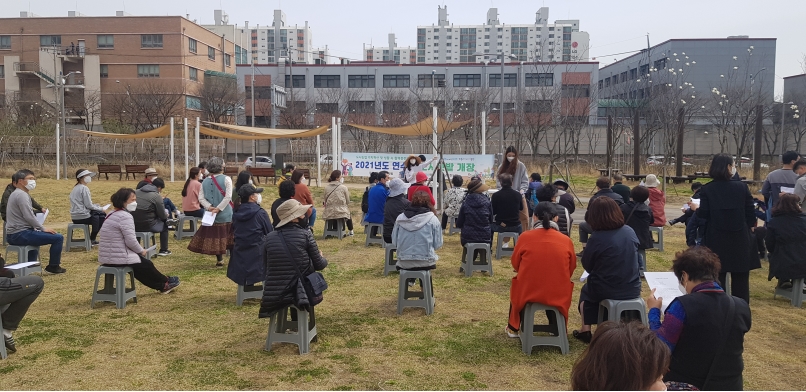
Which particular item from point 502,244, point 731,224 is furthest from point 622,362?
point 502,244

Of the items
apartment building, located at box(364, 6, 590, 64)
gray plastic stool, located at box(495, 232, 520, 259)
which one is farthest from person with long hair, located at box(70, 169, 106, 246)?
apartment building, located at box(364, 6, 590, 64)

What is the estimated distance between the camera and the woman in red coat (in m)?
5.07

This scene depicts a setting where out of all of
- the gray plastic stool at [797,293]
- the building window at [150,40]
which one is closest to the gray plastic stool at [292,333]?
the gray plastic stool at [797,293]

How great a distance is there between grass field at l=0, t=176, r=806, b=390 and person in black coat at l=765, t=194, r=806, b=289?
44 centimetres

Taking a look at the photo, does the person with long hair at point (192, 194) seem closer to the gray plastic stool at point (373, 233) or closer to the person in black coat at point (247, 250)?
Answer: the gray plastic stool at point (373, 233)

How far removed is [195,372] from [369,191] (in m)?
6.71

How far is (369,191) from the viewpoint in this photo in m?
11.3

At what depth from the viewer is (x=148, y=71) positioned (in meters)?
50.2

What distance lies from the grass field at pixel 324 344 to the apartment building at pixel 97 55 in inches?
1760

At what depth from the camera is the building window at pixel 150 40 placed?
49969 mm

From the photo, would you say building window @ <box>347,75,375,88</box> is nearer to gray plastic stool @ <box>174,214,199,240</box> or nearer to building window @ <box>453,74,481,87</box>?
building window @ <box>453,74,481,87</box>

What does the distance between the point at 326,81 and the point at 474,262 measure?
46335 mm

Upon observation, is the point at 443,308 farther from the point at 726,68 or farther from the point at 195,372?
the point at 726,68

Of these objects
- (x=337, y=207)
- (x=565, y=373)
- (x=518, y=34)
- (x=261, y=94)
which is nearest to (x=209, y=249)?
(x=337, y=207)
